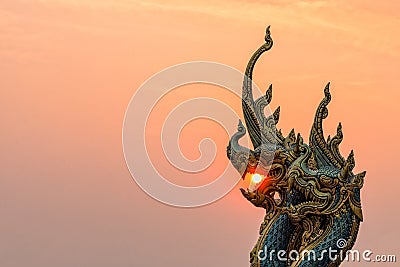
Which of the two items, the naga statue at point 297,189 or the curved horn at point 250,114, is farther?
the curved horn at point 250,114

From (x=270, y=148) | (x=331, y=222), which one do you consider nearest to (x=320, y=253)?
(x=331, y=222)

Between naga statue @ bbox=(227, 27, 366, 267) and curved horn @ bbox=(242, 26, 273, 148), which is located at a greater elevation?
curved horn @ bbox=(242, 26, 273, 148)

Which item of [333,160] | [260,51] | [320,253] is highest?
[260,51]

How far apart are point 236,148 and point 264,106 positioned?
0.97 m

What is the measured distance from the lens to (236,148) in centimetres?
2766

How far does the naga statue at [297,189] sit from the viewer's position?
26.3 meters

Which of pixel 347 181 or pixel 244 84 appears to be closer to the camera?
pixel 347 181

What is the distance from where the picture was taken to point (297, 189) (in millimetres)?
26719

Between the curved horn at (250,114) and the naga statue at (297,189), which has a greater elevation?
the curved horn at (250,114)

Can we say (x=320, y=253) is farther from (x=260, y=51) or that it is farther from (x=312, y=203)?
(x=260, y=51)

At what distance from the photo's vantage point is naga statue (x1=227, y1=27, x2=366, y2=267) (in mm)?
26312

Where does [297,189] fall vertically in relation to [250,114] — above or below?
below

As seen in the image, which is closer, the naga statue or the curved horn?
the naga statue

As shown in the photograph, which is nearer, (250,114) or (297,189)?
(297,189)
